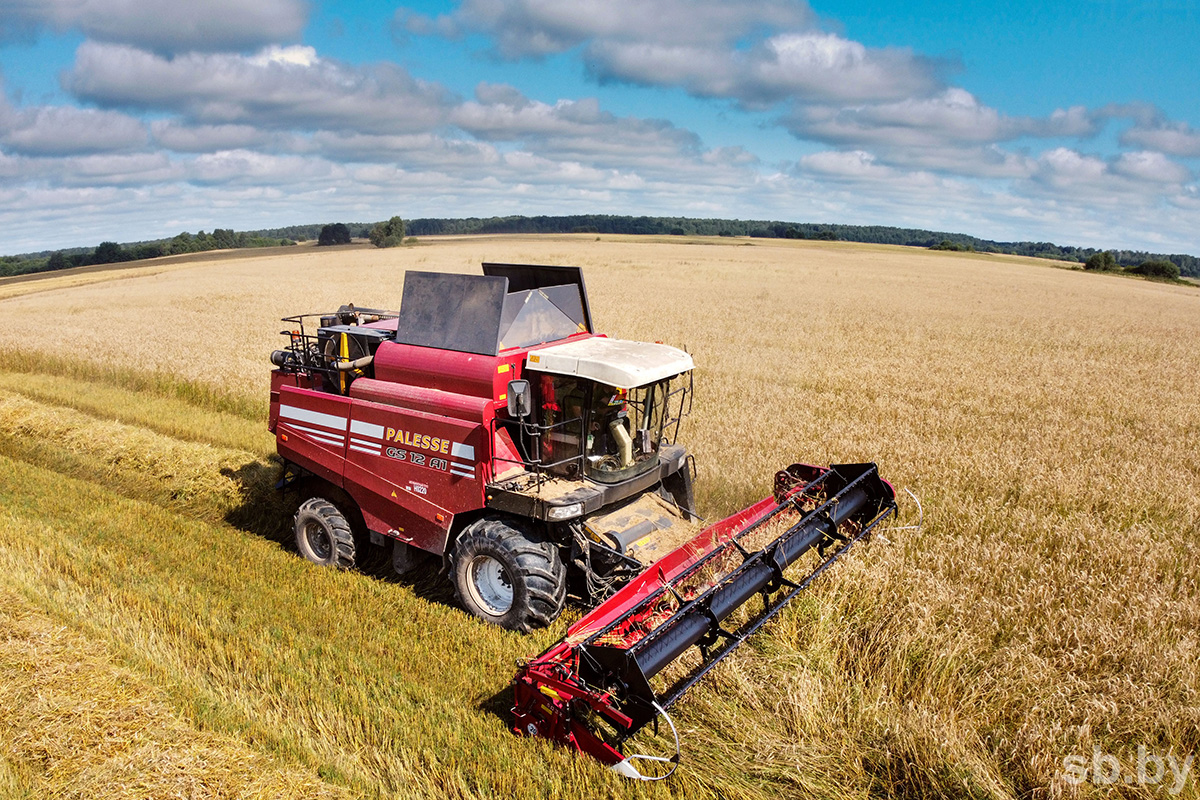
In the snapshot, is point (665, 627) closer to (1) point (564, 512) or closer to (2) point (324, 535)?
(1) point (564, 512)

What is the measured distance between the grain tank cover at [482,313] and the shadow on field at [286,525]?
220 cm

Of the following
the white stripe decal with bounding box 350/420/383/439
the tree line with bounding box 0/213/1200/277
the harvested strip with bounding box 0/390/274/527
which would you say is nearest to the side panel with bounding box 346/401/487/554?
the white stripe decal with bounding box 350/420/383/439

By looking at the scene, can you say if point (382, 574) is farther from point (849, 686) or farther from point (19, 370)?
point (19, 370)

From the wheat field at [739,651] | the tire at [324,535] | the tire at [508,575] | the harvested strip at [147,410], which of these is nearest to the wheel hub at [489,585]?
the tire at [508,575]

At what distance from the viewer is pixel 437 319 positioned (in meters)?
6.65

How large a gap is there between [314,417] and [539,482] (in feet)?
9.53

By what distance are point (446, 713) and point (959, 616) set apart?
12.7 ft

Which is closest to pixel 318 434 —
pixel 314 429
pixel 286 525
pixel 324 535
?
pixel 314 429

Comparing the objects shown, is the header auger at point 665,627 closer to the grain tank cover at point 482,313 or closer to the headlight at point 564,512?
the headlight at point 564,512

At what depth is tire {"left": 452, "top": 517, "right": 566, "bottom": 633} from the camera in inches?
227

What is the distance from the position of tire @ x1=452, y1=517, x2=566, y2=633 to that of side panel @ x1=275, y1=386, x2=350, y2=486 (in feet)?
6.09

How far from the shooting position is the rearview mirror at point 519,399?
5852 mm

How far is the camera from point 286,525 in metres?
8.83

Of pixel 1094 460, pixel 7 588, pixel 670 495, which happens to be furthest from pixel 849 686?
pixel 7 588
